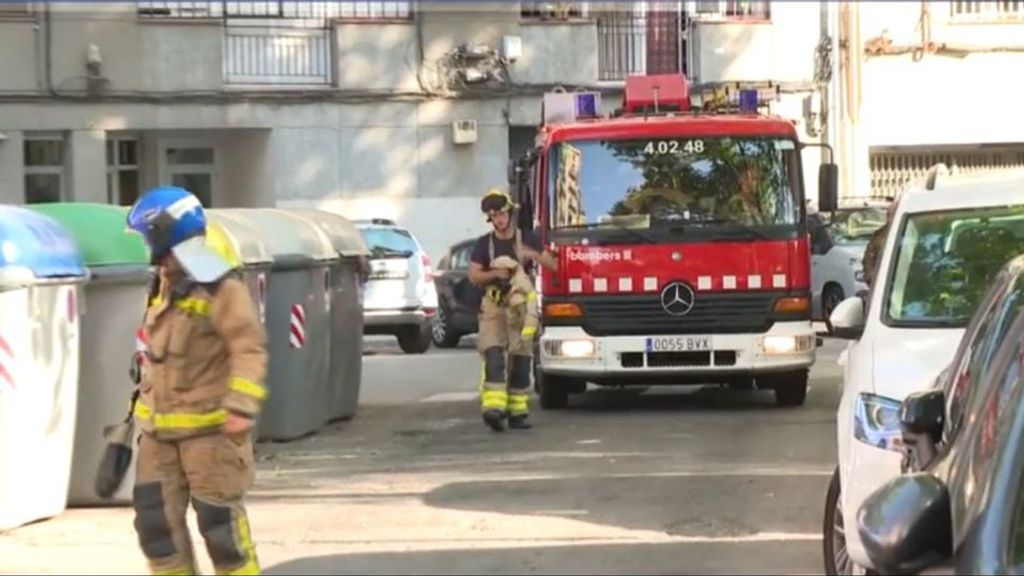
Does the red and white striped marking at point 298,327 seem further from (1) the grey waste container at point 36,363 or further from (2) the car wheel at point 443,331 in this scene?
(2) the car wheel at point 443,331

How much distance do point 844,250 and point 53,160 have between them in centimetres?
1223

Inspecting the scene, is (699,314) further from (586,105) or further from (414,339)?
(414,339)

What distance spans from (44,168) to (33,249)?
1764 centimetres

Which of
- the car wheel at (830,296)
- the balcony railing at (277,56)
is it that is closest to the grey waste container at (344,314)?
the car wheel at (830,296)

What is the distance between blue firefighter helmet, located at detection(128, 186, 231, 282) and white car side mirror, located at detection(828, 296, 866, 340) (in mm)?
2972

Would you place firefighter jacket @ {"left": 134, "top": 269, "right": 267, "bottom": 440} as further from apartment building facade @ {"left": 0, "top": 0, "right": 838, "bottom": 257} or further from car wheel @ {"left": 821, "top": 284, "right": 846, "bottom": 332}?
apartment building facade @ {"left": 0, "top": 0, "right": 838, "bottom": 257}

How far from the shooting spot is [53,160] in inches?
1011

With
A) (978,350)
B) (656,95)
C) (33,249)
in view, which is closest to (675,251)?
(656,95)

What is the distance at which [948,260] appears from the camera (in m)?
7.64

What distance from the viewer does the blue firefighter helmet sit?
619 centimetres

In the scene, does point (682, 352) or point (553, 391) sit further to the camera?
point (553, 391)

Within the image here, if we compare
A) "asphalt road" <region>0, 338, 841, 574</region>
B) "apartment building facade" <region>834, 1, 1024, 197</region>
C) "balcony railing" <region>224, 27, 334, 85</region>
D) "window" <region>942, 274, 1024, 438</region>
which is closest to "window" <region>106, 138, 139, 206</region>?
"balcony railing" <region>224, 27, 334, 85</region>

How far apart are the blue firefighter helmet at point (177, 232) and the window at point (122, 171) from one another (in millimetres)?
20428

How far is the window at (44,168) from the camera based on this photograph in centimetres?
2550
